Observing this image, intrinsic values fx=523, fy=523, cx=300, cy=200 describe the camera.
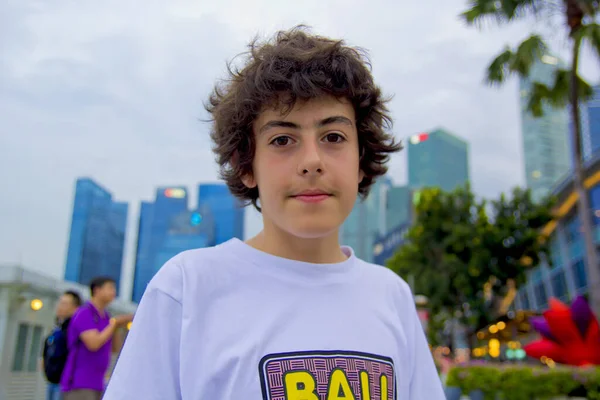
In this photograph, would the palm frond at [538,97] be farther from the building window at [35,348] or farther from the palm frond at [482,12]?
the building window at [35,348]

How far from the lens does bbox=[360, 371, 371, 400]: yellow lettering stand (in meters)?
1.13

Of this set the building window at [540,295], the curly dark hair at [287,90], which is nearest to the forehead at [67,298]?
the curly dark hair at [287,90]

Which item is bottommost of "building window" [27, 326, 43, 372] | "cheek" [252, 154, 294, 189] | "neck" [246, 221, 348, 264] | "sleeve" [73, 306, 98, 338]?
"building window" [27, 326, 43, 372]

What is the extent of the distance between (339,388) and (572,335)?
7.43 metres

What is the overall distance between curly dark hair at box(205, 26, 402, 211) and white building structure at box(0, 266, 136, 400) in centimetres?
845

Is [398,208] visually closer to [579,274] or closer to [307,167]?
[579,274]

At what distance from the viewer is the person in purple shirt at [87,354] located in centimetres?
368

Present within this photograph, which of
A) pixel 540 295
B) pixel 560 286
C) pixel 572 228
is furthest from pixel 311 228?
pixel 540 295

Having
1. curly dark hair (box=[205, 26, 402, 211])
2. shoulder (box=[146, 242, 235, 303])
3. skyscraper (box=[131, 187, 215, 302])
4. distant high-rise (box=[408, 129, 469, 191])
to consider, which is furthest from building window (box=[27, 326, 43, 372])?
distant high-rise (box=[408, 129, 469, 191])

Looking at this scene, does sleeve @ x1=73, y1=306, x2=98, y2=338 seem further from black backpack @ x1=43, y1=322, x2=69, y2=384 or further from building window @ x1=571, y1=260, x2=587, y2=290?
building window @ x1=571, y1=260, x2=587, y2=290

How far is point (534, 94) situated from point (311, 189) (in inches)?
421

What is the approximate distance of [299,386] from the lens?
3.57 feet

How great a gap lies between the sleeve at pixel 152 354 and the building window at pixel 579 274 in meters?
28.0

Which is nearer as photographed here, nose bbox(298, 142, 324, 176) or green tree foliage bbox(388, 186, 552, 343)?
nose bbox(298, 142, 324, 176)
